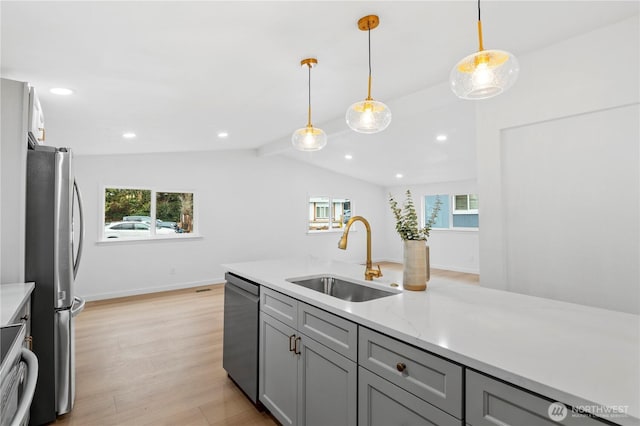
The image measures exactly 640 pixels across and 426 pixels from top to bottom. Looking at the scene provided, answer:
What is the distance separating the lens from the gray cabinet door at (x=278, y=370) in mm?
1874

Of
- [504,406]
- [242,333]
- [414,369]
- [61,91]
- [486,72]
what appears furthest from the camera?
[61,91]

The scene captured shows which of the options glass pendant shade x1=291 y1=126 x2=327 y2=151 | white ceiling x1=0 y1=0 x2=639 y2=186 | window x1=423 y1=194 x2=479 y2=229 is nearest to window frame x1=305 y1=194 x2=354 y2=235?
window x1=423 y1=194 x2=479 y2=229

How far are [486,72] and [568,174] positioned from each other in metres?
1.34

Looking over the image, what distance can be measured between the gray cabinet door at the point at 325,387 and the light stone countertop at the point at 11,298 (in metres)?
1.33

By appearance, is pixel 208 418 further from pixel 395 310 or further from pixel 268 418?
pixel 395 310

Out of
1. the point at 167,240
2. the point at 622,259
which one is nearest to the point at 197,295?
the point at 167,240

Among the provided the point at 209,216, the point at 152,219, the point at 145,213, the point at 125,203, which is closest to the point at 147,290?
→ the point at 152,219

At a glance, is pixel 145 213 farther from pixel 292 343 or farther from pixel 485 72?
pixel 485 72

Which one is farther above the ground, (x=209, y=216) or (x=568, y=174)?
(x=568, y=174)

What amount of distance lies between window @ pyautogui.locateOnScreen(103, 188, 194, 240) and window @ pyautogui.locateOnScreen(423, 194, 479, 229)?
17.7ft

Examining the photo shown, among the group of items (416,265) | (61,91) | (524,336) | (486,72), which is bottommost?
(524,336)

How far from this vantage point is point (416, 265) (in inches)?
72.0

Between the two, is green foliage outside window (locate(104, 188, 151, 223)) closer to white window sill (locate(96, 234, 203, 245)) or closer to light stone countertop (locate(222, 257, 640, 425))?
white window sill (locate(96, 234, 203, 245))

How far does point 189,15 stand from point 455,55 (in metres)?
1.85
